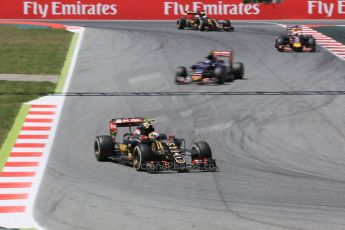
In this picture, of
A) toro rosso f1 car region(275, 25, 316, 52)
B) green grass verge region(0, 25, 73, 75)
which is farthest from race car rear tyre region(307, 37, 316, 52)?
green grass verge region(0, 25, 73, 75)

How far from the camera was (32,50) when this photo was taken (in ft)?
129

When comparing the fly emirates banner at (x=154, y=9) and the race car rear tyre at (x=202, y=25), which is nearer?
the race car rear tyre at (x=202, y=25)

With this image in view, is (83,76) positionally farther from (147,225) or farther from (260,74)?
(147,225)

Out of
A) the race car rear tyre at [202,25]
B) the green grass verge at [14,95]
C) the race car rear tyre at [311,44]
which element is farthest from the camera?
the race car rear tyre at [202,25]

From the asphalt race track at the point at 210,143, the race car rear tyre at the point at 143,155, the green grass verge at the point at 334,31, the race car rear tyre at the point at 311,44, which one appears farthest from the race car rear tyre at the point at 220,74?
the green grass verge at the point at 334,31

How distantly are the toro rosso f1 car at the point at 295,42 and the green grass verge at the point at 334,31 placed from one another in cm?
394

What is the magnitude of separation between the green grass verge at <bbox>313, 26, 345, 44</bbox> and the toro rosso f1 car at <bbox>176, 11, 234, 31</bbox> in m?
5.19

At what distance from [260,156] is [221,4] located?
3207 cm

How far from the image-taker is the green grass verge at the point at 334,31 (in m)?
44.0

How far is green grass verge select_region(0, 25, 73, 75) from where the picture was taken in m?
34.9

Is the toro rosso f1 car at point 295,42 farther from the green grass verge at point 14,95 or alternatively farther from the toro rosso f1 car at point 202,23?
the green grass verge at point 14,95

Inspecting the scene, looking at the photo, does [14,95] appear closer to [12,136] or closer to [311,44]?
[12,136]

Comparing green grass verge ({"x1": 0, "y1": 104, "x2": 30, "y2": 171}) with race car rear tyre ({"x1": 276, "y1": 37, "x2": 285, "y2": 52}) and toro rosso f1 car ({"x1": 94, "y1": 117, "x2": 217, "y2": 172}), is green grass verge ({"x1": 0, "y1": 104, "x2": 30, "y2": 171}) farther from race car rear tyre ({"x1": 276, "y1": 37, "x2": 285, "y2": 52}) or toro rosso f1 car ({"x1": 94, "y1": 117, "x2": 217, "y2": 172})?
race car rear tyre ({"x1": 276, "y1": 37, "x2": 285, "y2": 52})

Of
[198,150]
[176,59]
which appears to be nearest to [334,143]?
[198,150]
